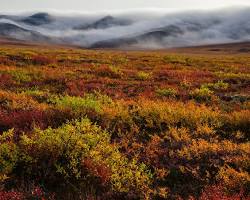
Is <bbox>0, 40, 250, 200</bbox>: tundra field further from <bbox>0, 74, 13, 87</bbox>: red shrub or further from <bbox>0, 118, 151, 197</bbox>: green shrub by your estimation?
<bbox>0, 74, 13, 87</bbox>: red shrub

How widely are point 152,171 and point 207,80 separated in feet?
47.7

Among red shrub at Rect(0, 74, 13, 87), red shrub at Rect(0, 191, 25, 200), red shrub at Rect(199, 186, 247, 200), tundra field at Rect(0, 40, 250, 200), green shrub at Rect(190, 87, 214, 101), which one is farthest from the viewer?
red shrub at Rect(0, 74, 13, 87)

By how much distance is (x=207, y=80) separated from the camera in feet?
68.9

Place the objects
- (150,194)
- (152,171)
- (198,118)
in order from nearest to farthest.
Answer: (150,194) < (152,171) < (198,118)

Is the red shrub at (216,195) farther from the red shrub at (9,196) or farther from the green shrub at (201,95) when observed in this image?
the green shrub at (201,95)

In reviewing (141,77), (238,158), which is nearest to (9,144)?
(238,158)

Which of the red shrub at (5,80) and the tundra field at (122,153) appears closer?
the tundra field at (122,153)

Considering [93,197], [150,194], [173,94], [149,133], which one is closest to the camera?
[93,197]

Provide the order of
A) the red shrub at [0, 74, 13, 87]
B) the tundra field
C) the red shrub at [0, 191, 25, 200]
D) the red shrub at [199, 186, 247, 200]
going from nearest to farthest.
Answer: the red shrub at [0, 191, 25, 200] → the red shrub at [199, 186, 247, 200] → the tundra field → the red shrub at [0, 74, 13, 87]

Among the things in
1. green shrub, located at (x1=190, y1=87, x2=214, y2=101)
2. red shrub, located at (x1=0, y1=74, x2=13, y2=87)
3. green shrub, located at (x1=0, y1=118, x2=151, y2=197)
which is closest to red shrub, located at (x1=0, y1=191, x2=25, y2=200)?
green shrub, located at (x1=0, y1=118, x2=151, y2=197)

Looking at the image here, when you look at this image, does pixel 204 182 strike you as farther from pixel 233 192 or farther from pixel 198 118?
pixel 198 118

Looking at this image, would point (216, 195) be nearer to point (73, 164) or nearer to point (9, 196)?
point (73, 164)

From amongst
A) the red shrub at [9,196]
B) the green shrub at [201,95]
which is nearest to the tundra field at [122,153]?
the red shrub at [9,196]

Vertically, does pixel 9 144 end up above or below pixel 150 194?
above
